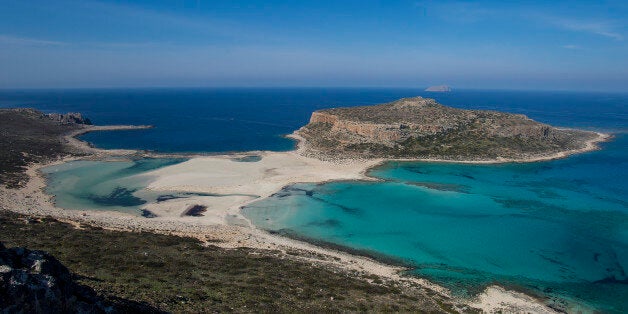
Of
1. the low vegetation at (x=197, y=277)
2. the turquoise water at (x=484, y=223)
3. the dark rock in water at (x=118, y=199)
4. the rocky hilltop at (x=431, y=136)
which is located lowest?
the turquoise water at (x=484, y=223)

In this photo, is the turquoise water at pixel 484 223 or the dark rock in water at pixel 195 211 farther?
the dark rock in water at pixel 195 211

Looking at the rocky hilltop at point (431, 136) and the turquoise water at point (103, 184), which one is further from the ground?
the rocky hilltop at point (431, 136)

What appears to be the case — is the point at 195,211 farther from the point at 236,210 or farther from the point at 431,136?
the point at 431,136

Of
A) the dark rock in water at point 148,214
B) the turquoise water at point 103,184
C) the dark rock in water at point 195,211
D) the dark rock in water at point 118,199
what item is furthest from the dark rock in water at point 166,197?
the dark rock in water at point 195,211

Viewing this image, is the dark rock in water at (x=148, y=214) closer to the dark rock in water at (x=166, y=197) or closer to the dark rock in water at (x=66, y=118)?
the dark rock in water at (x=166, y=197)

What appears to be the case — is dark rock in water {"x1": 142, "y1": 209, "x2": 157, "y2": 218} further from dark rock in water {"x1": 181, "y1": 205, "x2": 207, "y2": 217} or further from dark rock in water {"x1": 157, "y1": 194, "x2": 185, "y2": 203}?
dark rock in water {"x1": 157, "y1": 194, "x2": 185, "y2": 203}

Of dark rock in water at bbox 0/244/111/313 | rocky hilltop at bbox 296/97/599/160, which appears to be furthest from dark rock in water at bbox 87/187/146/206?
dark rock in water at bbox 0/244/111/313

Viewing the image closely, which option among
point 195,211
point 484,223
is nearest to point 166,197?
point 195,211
